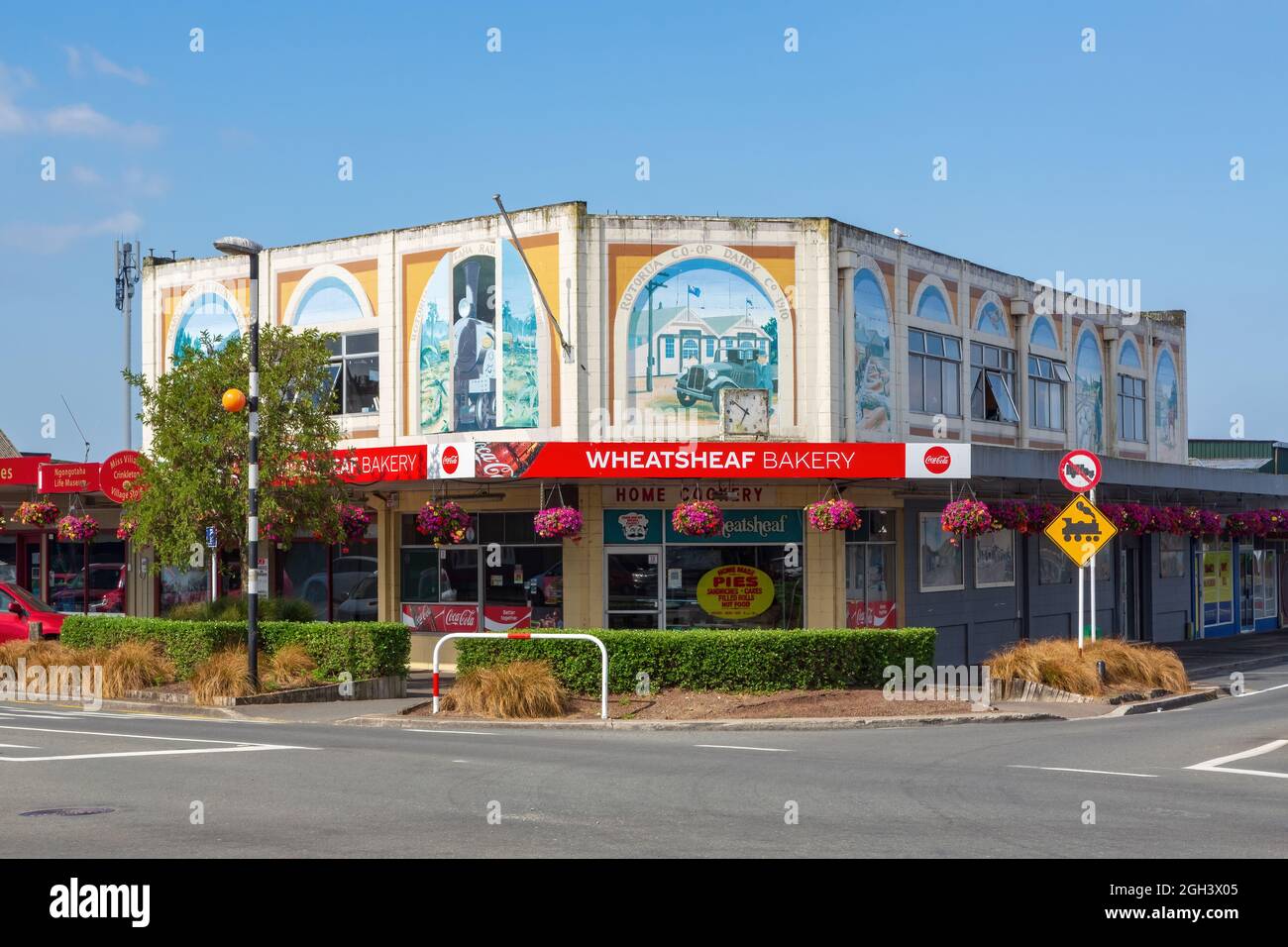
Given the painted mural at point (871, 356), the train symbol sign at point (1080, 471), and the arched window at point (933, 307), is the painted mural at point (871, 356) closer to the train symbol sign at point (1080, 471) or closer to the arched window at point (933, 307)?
the arched window at point (933, 307)

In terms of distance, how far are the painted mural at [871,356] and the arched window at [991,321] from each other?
4095 millimetres

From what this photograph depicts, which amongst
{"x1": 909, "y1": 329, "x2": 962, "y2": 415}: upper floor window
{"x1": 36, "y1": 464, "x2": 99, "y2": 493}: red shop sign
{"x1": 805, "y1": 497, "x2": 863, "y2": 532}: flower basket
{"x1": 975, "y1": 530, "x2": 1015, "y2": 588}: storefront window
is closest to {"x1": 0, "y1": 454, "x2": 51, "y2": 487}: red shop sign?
{"x1": 36, "y1": 464, "x2": 99, "y2": 493}: red shop sign

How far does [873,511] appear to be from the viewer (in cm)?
2661

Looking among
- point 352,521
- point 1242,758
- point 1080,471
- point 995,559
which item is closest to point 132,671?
point 352,521

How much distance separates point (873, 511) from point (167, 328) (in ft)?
52.7

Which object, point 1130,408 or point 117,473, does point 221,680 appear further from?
point 1130,408

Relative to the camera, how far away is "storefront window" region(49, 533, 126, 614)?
3222 cm

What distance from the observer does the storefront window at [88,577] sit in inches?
1268

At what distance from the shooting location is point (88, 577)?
3250 cm

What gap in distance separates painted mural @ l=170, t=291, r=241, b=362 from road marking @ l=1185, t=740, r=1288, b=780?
21786 mm

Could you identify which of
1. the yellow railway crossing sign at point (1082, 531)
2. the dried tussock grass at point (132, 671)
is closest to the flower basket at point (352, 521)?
the dried tussock grass at point (132, 671)

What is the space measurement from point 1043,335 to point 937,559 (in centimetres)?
740

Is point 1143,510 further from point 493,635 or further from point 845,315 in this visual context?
point 493,635

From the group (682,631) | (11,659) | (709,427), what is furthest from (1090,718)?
(11,659)
